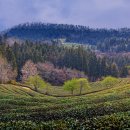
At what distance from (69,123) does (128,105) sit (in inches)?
778

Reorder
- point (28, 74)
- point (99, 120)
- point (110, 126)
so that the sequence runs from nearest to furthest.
Answer: point (110, 126) → point (99, 120) → point (28, 74)

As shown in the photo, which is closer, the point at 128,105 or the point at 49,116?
the point at 49,116

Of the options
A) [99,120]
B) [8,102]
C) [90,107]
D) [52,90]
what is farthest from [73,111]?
[52,90]

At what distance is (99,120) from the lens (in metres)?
46.2

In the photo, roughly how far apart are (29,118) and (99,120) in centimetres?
1420

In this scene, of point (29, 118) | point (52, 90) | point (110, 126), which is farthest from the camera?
point (52, 90)

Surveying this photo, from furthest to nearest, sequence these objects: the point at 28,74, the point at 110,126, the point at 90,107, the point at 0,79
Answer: the point at 28,74 → the point at 0,79 → the point at 90,107 → the point at 110,126

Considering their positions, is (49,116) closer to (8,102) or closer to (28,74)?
(8,102)

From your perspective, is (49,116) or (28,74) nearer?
(49,116)

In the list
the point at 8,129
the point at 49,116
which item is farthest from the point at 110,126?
the point at 49,116

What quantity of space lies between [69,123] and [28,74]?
149 m

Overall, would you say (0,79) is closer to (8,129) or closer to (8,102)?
(8,102)

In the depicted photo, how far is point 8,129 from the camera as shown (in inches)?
1764

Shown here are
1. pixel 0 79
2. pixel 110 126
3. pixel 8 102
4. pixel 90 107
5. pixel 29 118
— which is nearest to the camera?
pixel 110 126
